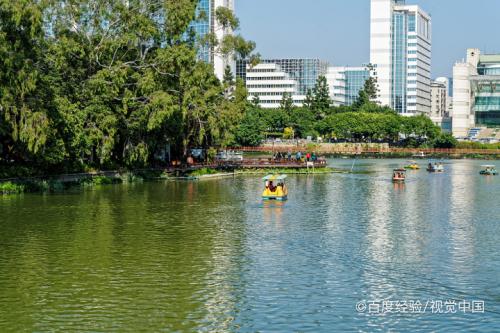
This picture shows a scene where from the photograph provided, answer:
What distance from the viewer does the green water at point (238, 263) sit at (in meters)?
24.3

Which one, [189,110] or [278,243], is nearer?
[278,243]

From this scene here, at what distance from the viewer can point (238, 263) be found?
32.8 metres

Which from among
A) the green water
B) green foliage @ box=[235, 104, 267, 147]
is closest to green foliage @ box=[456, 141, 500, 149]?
green foliage @ box=[235, 104, 267, 147]

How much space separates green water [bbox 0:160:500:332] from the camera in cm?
2430

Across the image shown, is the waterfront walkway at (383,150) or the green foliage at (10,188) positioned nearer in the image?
the green foliage at (10,188)

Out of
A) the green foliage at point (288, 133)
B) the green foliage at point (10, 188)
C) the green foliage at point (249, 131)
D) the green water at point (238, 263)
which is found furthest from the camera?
the green foliage at point (288, 133)

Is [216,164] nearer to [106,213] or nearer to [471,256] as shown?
[106,213]

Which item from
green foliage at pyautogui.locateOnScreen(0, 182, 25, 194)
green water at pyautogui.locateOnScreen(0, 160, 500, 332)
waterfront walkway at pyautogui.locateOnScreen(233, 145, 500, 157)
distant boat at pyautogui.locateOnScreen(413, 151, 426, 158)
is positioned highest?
waterfront walkway at pyautogui.locateOnScreen(233, 145, 500, 157)

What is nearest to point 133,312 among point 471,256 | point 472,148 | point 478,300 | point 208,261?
point 208,261

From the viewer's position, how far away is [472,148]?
17475 centimetres

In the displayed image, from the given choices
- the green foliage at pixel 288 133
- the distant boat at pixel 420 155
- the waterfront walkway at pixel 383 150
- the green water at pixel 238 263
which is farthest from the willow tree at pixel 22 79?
the green foliage at pixel 288 133

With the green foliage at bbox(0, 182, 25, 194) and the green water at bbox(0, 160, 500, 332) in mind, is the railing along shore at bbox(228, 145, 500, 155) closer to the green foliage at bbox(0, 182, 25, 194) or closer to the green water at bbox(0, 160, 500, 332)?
the green foliage at bbox(0, 182, 25, 194)

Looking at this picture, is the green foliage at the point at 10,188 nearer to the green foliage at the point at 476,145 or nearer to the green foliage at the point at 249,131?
the green foliage at the point at 249,131

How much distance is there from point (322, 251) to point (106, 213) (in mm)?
19380
